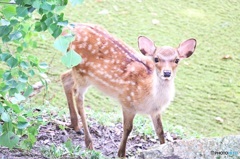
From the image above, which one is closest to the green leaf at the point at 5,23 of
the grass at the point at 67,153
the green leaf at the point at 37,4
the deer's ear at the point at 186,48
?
the green leaf at the point at 37,4

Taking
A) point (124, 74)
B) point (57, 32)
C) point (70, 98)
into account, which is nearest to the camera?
point (57, 32)

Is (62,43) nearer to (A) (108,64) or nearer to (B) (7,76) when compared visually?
(B) (7,76)

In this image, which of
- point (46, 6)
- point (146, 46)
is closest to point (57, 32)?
point (46, 6)

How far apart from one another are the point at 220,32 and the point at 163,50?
2.97 meters

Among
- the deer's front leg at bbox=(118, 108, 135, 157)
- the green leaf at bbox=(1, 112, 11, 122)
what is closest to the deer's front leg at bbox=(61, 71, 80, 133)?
the deer's front leg at bbox=(118, 108, 135, 157)

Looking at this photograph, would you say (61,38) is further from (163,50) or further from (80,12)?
(80,12)

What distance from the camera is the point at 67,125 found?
4582mm

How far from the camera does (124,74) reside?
424cm

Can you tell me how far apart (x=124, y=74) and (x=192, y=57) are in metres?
2.24

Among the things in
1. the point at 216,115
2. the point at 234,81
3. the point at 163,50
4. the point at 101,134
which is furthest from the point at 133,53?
the point at 234,81

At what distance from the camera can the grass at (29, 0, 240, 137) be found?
5332 mm

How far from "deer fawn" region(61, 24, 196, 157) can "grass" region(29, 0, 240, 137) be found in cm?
54

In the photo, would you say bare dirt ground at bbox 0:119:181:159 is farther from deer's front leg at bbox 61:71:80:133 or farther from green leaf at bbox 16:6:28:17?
green leaf at bbox 16:6:28:17

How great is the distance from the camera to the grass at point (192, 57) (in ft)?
17.5
